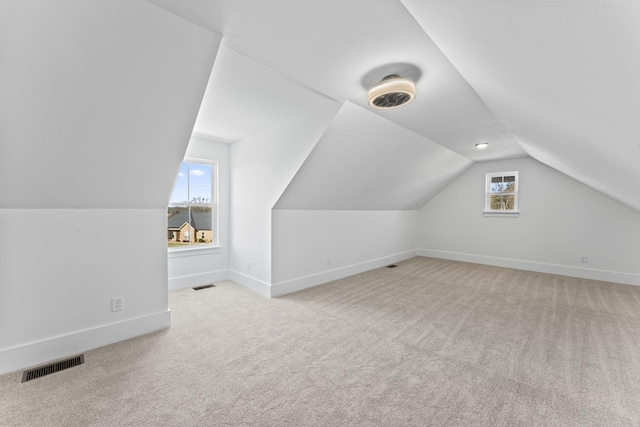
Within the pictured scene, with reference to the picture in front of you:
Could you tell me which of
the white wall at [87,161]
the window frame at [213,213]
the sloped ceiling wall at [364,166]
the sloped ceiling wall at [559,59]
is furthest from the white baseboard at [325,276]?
the sloped ceiling wall at [559,59]

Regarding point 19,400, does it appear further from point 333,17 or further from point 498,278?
point 498,278

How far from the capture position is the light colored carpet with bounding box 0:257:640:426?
1.57 m

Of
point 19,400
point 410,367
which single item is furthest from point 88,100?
point 410,367

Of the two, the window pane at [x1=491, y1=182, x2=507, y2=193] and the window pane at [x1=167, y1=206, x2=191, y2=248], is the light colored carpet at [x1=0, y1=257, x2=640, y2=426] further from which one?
the window pane at [x1=491, y1=182, x2=507, y2=193]

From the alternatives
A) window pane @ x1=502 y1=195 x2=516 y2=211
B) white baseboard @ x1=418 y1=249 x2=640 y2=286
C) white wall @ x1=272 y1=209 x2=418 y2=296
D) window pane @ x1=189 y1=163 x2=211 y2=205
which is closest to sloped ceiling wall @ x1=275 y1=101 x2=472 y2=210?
white wall @ x1=272 y1=209 x2=418 y2=296

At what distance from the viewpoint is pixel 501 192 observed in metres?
5.61

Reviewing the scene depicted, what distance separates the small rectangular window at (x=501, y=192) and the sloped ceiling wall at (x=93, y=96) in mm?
6009

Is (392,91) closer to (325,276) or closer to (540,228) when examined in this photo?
(325,276)

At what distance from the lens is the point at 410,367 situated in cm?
204

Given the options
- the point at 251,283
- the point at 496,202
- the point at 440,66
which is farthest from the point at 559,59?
the point at 496,202

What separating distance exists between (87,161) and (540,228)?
691 cm

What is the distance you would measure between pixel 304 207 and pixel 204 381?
251 centimetres

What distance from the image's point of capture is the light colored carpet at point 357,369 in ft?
5.15

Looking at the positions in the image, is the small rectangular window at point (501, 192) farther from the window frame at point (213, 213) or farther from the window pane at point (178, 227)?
the window pane at point (178, 227)
